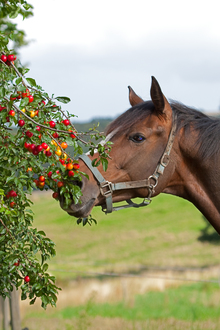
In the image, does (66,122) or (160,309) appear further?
(160,309)

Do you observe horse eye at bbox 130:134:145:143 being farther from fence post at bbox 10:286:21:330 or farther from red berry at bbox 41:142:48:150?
fence post at bbox 10:286:21:330

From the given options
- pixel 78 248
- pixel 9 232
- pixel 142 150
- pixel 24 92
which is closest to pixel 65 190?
pixel 9 232

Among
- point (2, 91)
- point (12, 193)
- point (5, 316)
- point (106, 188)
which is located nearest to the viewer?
point (2, 91)

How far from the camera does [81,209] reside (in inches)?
98.3

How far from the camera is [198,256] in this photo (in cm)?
1955

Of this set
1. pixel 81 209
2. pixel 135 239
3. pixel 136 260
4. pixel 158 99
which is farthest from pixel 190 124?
pixel 135 239

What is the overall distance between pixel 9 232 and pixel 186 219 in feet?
92.9

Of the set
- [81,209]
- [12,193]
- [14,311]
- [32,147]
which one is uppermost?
[32,147]

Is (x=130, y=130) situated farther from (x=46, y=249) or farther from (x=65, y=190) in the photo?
(x=46, y=249)

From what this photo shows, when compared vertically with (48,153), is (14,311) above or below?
below

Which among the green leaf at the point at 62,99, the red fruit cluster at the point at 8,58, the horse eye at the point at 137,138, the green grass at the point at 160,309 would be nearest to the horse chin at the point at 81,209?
the horse eye at the point at 137,138

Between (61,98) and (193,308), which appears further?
(193,308)

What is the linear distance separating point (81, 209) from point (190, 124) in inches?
45.4

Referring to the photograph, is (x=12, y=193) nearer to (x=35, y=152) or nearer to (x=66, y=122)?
(x=35, y=152)
